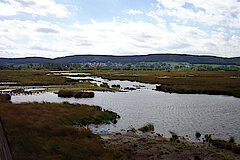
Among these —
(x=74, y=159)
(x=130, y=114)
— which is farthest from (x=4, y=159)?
(x=130, y=114)

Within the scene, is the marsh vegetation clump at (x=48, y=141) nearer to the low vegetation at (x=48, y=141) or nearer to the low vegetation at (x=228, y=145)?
the low vegetation at (x=48, y=141)

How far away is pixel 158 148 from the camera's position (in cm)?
1891

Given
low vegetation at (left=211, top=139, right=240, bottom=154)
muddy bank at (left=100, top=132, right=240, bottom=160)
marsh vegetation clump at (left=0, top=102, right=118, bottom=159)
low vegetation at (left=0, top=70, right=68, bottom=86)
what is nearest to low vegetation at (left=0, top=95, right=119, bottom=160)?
marsh vegetation clump at (left=0, top=102, right=118, bottom=159)

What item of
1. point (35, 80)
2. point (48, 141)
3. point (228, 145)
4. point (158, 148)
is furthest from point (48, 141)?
point (35, 80)

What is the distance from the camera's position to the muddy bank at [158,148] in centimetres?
1706

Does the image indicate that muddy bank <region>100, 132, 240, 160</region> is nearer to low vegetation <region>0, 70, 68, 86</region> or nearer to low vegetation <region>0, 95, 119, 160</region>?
low vegetation <region>0, 95, 119, 160</region>

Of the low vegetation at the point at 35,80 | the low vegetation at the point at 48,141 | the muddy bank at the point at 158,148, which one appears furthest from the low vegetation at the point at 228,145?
the low vegetation at the point at 35,80

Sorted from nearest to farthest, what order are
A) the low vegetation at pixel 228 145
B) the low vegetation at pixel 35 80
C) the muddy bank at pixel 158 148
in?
the muddy bank at pixel 158 148, the low vegetation at pixel 228 145, the low vegetation at pixel 35 80

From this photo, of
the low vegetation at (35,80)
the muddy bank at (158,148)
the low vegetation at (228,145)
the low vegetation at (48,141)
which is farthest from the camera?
the low vegetation at (35,80)

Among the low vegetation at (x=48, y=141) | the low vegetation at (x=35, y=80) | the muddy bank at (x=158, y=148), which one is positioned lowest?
the muddy bank at (x=158, y=148)

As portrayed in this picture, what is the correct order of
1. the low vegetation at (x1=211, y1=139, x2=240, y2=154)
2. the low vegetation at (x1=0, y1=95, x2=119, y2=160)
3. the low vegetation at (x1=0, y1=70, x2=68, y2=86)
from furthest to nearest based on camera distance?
the low vegetation at (x1=0, y1=70, x2=68, y2=86)
the low vegetation at (x1=211, y1=139, x2=240, y2=154)
the low vegetation at (x1=0, y1=95, x2=119, y2=160)

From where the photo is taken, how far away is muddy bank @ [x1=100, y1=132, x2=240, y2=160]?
17.1 metres

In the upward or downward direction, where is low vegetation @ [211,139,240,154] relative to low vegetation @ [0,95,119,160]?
downward

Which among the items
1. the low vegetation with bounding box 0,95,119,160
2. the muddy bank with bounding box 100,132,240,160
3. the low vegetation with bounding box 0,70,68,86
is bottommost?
the muddy bank with bounding box 100,132,240,160
